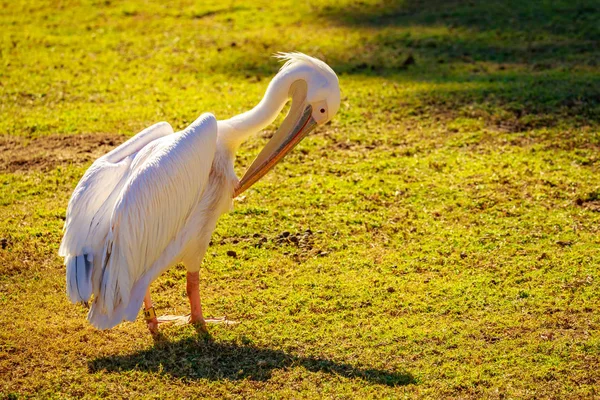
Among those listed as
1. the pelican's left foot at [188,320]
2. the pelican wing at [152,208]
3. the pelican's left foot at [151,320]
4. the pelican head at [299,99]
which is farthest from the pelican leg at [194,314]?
the pelican head at [299,99]

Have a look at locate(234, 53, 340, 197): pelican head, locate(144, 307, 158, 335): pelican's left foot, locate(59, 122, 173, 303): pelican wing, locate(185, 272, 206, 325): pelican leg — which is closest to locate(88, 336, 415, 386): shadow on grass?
locate(144, 307, 158, 335): pelican's left foot

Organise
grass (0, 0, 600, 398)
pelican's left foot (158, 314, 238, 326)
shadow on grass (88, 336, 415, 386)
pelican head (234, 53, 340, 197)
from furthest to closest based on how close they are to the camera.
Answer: pelican head (234, 53, 340, 197)
pelican's left foot (158, 314, 238, 326)
grass (0, 0, 600, 398)
shadow on grass (88, 336, 415, 386)

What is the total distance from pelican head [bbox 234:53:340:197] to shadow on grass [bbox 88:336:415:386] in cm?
111

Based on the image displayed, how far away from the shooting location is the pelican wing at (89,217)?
15.2 feet

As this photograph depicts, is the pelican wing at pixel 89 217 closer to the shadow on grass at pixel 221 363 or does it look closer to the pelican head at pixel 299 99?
the shadow on grass at pixel 221 363

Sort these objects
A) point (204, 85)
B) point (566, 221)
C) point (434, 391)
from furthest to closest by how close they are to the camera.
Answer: point (204, 85) < point (566, 221) < point (434, 391)

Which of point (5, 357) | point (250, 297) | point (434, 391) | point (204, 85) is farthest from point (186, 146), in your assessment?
point (204, 85)

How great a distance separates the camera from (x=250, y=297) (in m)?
5.59

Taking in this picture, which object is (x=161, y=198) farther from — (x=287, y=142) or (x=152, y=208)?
(x=287, y=142)

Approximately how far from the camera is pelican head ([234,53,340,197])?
5461mm

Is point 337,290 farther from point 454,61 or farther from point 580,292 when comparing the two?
point 454,61

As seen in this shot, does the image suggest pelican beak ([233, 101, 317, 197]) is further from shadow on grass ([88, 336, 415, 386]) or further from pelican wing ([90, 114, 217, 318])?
shadow on grass ([88, 336, 415, 386])

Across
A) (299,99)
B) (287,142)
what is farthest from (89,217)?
(299,99)

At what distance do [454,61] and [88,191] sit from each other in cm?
652
